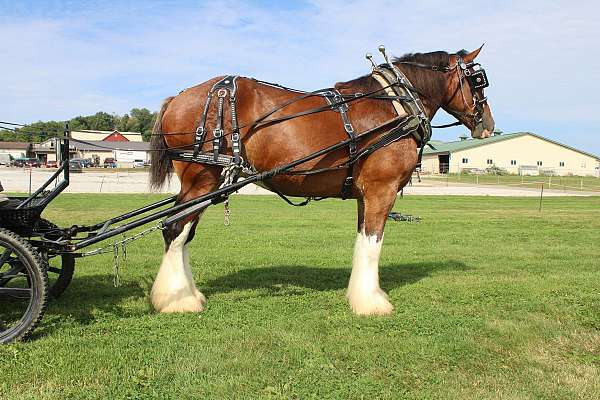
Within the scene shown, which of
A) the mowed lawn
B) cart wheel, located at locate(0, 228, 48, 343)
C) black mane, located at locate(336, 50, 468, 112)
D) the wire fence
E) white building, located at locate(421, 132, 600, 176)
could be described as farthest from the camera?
white building, located at locate(421, 132, 600, 176)

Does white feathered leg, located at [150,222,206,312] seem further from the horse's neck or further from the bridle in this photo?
the bridle

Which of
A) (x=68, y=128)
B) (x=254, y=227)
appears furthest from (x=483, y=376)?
(x=254, y=227)

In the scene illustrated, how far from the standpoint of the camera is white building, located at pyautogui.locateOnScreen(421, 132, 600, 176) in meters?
78.8

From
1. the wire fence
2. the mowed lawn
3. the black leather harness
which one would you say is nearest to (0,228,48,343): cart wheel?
the mowed lawn

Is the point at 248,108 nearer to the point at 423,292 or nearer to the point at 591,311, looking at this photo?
the point at 423,292

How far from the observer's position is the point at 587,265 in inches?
365

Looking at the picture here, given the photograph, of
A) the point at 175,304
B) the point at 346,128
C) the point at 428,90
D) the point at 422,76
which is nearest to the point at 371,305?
the point at 346,128

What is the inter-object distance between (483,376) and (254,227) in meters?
10.4

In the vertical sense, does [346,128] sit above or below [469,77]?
below

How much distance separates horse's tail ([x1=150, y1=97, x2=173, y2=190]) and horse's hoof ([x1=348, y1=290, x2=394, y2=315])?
2.69 m

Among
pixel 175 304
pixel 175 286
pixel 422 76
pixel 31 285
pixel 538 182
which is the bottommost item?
pixel 538 182

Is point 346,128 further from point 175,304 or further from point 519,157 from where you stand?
point 519,157

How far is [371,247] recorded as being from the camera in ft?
20.0

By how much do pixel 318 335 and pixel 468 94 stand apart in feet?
12.0
